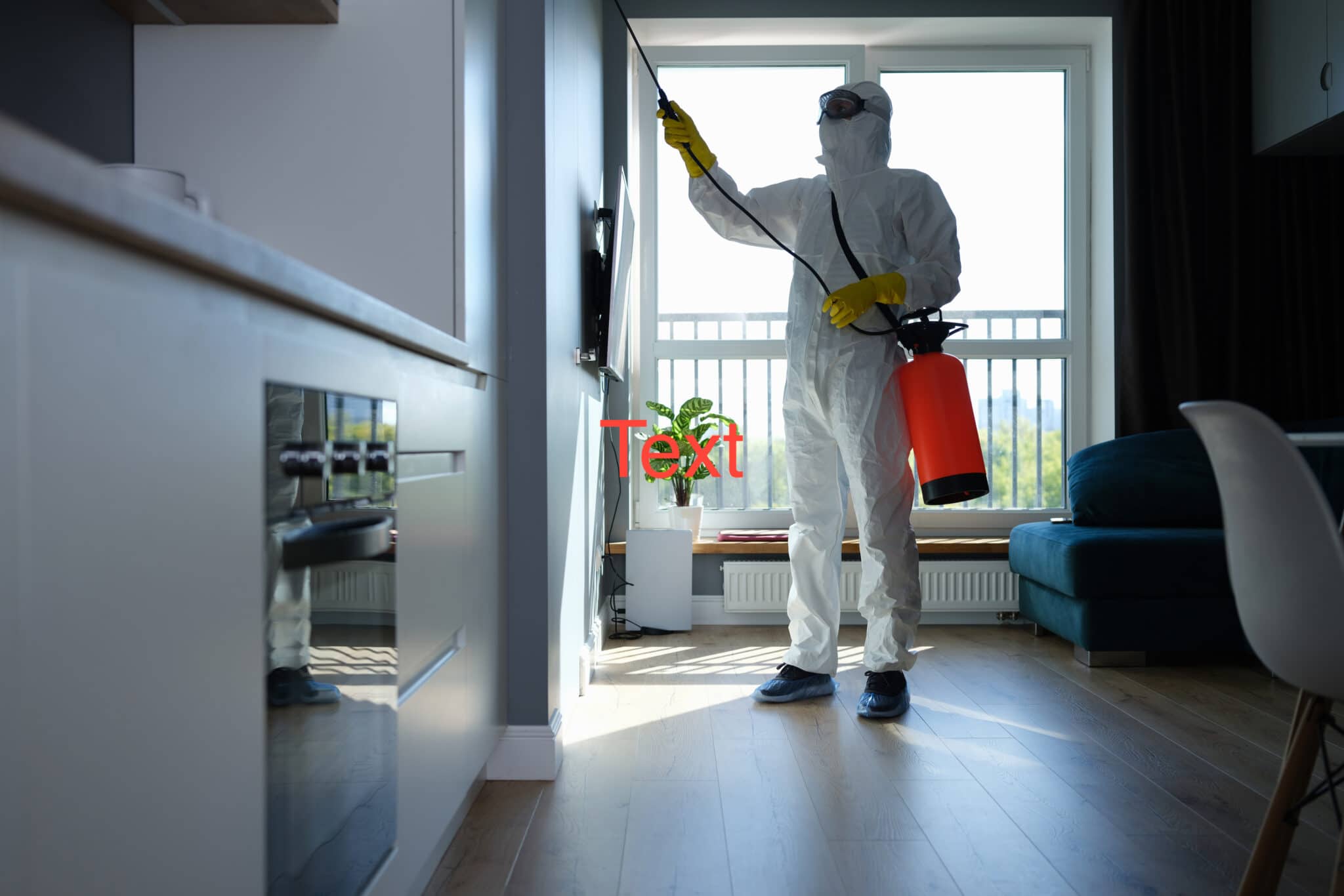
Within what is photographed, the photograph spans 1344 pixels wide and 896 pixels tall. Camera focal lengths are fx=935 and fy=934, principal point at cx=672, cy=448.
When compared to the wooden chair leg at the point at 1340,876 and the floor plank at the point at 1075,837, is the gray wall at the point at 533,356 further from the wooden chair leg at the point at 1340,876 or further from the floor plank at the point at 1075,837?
the wooden chair leg at the point at 1340,876

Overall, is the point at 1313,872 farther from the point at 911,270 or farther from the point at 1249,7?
the point at 1249,7

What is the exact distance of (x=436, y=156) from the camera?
1.60m

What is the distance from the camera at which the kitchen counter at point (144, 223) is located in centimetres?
43

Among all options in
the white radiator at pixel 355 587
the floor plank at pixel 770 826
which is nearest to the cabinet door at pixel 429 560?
the white radiator at pixel 355 587

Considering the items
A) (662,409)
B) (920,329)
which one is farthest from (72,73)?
(662,409)

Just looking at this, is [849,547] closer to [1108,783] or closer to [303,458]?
[1108,783]

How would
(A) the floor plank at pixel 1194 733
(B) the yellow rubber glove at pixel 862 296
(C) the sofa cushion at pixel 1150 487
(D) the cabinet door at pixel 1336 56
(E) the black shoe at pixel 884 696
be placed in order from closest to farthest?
(A) the floor plank at pixel 1194 733, (E) the black shoe at pixel 884 696, (B) the yellow rubber glove at pixel 862 296, (D) the cabinet door at pixel 1336 56, (C) the sofa cushion at pixel 1150 487

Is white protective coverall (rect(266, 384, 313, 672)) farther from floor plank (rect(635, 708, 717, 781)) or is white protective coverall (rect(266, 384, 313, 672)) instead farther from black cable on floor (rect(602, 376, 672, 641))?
black cable on floor (rect(602, 376, 672, 641))

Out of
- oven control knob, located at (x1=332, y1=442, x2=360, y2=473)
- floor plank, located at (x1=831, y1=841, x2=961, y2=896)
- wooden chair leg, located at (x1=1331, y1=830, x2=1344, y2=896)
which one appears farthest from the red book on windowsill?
oven control knob, located at (x1=332, y1=442, x2=360, y2=473)

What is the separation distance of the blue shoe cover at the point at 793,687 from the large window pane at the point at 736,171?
5.54 feet

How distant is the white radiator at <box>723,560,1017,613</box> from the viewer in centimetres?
359

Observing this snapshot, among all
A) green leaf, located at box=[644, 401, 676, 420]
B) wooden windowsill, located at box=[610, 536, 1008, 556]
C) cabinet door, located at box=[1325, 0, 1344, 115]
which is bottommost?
wooden windowsill, located at box=[610, 536, 1008, 556]

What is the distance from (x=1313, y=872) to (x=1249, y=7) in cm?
337

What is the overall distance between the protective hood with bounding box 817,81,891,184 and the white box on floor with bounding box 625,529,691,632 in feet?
4.50
